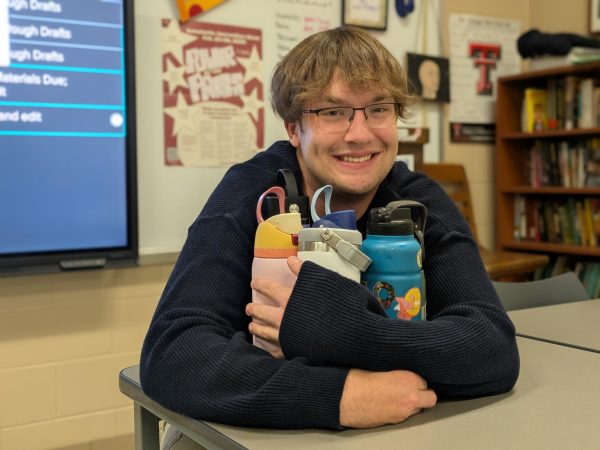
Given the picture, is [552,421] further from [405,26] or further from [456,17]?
[456,17]

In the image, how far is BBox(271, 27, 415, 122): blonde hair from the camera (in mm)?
1300

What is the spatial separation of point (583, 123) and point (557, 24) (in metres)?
0.75

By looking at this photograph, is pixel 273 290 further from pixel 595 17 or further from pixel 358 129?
pixel 595 17

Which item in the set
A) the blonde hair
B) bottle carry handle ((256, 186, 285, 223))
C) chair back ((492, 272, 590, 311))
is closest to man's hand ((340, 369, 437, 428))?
bottle carry handle ((256, 186, 285, 223))

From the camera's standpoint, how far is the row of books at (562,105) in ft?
10.6

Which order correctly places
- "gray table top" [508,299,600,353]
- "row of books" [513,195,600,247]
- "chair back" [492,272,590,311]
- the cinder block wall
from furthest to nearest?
1. "row of books" [513,195,600,247]
2. the cinder block wall
3. "chair back" [492,272,590,311]
4. "gray table top" [508,299,600,353]

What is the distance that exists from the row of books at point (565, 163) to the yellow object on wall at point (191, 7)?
1.88 m

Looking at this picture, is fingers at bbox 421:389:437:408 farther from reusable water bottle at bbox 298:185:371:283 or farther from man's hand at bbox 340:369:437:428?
reusable water bottle at bbox 298:185:371:283

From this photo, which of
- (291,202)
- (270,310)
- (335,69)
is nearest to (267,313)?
(270,310)

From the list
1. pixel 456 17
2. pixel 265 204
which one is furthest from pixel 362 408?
pixel 456 17

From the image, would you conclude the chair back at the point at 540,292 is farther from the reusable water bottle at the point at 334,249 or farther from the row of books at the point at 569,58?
the row of books at the point at 569,58

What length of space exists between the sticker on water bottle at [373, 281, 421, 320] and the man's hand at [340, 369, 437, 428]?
0.10m

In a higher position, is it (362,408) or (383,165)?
(383,165)

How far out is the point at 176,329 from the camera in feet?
3.62
